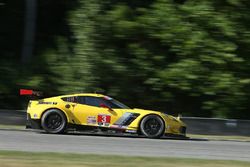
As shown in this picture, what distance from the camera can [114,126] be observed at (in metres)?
15.3

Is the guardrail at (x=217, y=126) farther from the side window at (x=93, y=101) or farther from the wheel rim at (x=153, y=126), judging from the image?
the side window at (x=93, y=101)

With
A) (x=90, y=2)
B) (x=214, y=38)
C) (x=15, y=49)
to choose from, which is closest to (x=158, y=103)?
(x=214, y=38)

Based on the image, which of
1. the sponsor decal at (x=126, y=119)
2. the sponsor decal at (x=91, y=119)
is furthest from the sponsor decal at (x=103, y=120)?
the sponsor decal at (x=126, y=119)

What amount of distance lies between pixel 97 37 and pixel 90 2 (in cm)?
142

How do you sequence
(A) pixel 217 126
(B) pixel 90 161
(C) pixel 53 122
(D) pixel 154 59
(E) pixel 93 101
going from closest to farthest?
1. (B) pixel 90 161
2. (C) pixel 53 122
3. (E) pixel 93 101
4. (A) pixel 217 126
5. (D) pixel 154 59

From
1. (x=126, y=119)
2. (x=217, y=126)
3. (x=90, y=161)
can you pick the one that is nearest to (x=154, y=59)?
(x=217, y=126)

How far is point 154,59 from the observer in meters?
21.2

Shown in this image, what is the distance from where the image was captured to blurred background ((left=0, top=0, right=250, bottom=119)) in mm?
20328

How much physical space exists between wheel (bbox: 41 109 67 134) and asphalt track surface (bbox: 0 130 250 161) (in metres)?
0.36

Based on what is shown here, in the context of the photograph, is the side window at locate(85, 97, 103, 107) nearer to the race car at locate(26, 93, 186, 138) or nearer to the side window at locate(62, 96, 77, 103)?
the race car at locate(26, 93, 186, 138)

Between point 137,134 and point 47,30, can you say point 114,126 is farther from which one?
point 47,30

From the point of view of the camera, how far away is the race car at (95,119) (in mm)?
15211

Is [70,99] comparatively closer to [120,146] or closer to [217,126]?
[120,146]

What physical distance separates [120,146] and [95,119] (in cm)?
282
